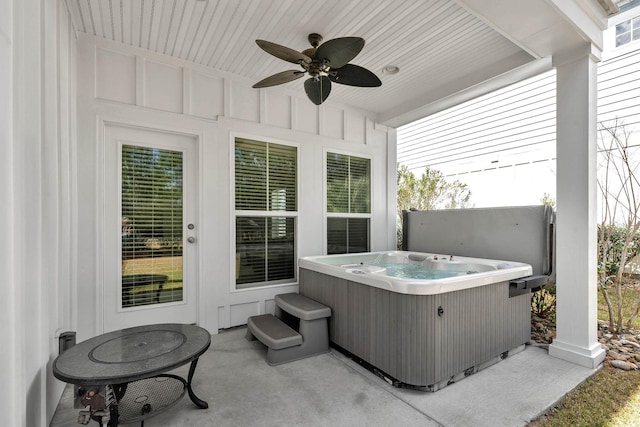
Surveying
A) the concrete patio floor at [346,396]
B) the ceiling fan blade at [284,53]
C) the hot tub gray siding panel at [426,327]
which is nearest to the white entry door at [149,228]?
the concrete patio floor at [346,396]

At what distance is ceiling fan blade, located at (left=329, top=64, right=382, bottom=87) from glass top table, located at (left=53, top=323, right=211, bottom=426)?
2160 millimetres

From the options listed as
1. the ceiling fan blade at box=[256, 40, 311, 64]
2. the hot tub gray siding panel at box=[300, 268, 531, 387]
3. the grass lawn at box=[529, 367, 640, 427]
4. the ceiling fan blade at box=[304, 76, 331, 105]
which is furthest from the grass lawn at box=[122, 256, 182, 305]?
the grass lawn at box=[529, 367, 640, 427]

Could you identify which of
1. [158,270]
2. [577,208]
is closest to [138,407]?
[158,270]

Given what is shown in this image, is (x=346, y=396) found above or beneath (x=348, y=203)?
beneath

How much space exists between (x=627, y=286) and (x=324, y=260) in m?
3.65

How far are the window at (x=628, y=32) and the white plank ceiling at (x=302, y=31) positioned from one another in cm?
238

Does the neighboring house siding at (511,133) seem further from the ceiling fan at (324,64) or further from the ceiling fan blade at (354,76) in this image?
the ceiling fan at (324,64)

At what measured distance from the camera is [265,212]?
3.71m

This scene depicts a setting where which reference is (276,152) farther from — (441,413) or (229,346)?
(441,413)

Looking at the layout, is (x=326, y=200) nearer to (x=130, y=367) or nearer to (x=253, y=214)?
(x=253, y=214)

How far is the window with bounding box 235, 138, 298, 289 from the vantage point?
357 cm

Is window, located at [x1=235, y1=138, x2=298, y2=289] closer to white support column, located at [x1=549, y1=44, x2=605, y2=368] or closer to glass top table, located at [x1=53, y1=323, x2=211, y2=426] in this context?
glass top table, located at [x1=53, y1=323, x2=211, y2=426]

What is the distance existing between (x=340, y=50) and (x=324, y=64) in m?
0.24

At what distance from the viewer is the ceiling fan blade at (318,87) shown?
255 centimetres
